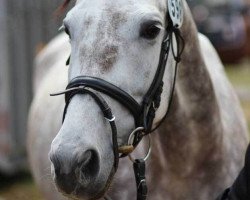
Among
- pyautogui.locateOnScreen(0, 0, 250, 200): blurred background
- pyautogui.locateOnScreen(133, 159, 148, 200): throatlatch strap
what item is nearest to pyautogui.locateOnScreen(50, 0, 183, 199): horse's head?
pyautogui.locateOnScreen(133, 159, 148, 200): throatlatch strap

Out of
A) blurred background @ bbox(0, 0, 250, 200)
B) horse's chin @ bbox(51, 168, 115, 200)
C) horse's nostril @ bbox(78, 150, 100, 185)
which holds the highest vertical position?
horse's nostril @ bbox(78, 150, 100, 185)

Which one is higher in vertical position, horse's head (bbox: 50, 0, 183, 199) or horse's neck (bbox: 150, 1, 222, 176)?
horse's head (bbox: 50, 0, 183, 199)

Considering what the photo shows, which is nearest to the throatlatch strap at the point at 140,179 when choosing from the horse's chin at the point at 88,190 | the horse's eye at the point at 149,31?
the horse's chin at the point at 88,190

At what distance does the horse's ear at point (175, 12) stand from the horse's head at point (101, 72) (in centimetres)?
9

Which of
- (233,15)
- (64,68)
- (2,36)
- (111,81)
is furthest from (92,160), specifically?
(233,15)

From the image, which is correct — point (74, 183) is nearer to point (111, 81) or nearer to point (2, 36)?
point (111, 81)

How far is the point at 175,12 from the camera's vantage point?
3.12 m

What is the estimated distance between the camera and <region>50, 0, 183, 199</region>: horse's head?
263 cm

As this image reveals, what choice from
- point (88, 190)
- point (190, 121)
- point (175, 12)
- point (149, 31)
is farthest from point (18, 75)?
point (88, 190)

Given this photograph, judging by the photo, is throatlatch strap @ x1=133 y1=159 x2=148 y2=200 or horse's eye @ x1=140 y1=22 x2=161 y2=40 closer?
horse's eye @ x1=140 y1=22 x2=161 y2=40

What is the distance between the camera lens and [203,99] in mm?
3541

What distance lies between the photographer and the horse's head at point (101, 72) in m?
2.63

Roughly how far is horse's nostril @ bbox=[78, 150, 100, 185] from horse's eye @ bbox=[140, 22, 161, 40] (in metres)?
0.56

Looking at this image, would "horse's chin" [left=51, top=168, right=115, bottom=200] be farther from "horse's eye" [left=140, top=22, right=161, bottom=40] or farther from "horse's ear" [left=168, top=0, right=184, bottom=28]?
"horse's ear" [left=168, top=0, right=184, bottom=28]
